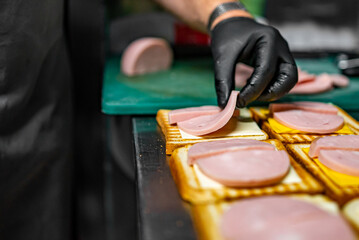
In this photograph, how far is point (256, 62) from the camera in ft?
4.93

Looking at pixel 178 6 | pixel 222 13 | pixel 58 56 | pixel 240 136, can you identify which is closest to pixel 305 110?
pixel 240 136

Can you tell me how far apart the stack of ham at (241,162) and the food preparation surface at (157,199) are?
0.11 metres

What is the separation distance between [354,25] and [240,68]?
126cm

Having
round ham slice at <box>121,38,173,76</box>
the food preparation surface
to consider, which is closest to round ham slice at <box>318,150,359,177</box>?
the food preparation surface

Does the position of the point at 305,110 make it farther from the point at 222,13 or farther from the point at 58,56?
the point at 58,56

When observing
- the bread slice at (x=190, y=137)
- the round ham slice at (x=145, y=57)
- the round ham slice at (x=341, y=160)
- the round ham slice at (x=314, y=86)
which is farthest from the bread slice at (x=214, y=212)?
the round ham slice at (x=145, y=57)

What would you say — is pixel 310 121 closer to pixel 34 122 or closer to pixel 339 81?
pixel 339 81

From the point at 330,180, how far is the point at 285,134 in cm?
35

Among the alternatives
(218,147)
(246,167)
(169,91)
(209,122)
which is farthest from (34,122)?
(246,167)

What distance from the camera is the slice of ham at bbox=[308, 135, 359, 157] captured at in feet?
3.87

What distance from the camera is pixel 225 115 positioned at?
133cm

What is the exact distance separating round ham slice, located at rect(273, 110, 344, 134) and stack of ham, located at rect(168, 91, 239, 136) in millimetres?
228

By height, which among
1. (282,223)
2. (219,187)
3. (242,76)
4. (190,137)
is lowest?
(242,76)

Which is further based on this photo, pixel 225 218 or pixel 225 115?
pixel 225 115
